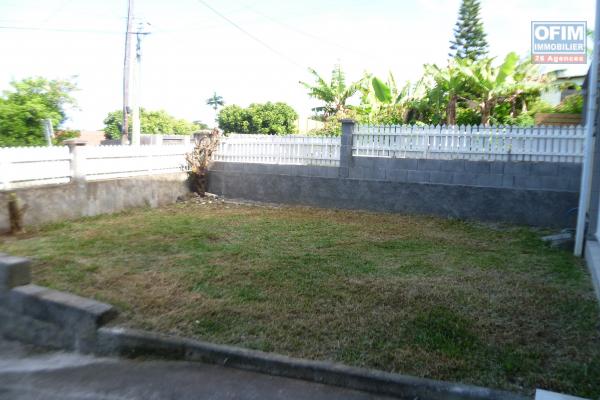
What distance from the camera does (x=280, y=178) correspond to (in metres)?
10.4

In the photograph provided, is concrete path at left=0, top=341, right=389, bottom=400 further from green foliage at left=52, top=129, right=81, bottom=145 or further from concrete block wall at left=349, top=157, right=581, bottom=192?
green foliage at left=52, top=129, right=81, bottom=145

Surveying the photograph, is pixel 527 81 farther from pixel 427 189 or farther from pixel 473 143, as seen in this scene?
pixel 427 189

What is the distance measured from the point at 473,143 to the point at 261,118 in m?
20.8

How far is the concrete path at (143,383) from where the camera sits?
318 centimetres

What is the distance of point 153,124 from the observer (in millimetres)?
38406

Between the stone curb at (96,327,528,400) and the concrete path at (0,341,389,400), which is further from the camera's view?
the concrete path at (0,341,389,400)

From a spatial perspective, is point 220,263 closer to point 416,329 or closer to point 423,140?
point 416,329

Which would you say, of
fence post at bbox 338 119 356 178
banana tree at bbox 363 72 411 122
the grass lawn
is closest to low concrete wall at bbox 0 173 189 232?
the grass lawn

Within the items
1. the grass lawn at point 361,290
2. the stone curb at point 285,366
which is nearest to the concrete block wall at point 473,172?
the grass lawn at point 361,290

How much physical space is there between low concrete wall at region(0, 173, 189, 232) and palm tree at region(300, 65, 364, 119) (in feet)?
24.5

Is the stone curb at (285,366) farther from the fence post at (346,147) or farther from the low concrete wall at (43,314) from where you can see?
the fence post at (346,147)

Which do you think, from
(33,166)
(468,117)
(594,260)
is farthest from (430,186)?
(468,117)

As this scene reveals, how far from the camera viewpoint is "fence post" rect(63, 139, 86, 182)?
338 inches

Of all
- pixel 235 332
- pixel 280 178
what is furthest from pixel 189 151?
pixel 235 332
